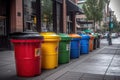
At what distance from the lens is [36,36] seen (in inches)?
302

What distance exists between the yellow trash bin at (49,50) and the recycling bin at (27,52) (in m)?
1.23

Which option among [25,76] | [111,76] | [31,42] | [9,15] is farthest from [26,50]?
[9,15]

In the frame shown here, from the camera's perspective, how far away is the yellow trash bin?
9.04m

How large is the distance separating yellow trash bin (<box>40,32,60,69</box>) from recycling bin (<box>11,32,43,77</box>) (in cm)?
123

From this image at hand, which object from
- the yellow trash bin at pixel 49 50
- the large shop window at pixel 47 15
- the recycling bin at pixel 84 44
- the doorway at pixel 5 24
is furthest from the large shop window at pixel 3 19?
the yellow trash bin at pixel 49 50

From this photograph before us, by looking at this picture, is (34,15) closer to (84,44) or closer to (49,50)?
(84,44)

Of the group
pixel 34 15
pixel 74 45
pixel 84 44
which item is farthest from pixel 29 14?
pixel 74 45

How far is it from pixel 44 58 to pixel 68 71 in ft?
3.24

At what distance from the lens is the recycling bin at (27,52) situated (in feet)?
24.9

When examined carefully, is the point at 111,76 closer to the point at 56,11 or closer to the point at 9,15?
the point at 9,15

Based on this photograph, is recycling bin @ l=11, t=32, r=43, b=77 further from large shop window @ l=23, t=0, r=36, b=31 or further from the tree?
the tree

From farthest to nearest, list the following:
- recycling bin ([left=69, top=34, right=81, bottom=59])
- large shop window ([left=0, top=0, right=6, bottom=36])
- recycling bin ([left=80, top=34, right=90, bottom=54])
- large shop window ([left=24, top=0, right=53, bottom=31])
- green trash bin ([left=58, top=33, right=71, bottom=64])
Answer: large shop window ([left=24, top=0, right=53, bottom=31])
large shop window ([left=0, top=0, right=6, bottom=36])
recycling bin ([left=80, top=34, right=90, bottom=54])
recycling bin ([left=69, top=34, right=81, bottom=59])
green trash bin ([left=58, top=33, right=71, bottom=64])

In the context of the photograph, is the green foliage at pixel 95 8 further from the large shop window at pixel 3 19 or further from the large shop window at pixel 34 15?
the large shop window at pixel 3 19

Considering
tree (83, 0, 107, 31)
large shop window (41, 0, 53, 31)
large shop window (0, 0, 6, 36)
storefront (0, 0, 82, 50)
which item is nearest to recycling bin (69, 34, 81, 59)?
storefront (0, 0, 82, 50)
